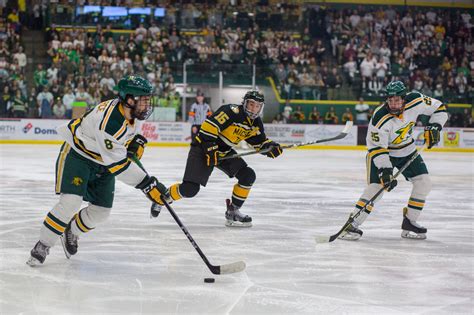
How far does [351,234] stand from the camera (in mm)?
5262

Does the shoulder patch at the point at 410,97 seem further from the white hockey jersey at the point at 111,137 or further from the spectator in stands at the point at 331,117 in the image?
the spectator in stands at the point at 331,117

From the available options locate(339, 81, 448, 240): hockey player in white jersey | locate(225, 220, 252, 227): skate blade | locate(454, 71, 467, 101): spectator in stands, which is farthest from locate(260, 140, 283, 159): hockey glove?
locate(454, 71, 467, 101): spectator in stands

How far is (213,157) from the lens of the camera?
5.66 metres

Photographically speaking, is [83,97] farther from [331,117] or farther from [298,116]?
[331,117]

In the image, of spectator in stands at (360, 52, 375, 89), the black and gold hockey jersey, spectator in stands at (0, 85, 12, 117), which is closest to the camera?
the black and gold hockey jersey

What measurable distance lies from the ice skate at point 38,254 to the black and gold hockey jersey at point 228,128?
1871 millimetres

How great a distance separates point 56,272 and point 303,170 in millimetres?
7068

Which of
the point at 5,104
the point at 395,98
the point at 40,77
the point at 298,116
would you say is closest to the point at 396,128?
the point at 395,98

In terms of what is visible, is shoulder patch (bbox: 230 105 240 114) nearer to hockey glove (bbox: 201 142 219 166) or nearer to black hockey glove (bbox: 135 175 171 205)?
hockey glove (bbox: 201 142 219 166)

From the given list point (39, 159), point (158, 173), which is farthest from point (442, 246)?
point (39, 159)

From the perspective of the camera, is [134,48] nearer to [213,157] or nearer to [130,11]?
[130,11]

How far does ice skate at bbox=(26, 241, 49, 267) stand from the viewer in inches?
161

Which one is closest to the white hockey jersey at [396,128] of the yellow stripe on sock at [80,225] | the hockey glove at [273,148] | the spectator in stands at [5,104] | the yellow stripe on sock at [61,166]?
the hockey glove at [273,148]

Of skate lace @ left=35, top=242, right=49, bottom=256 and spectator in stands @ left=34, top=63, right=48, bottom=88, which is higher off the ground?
skate lace @ left=35, top=242, right=49, bottom=256
